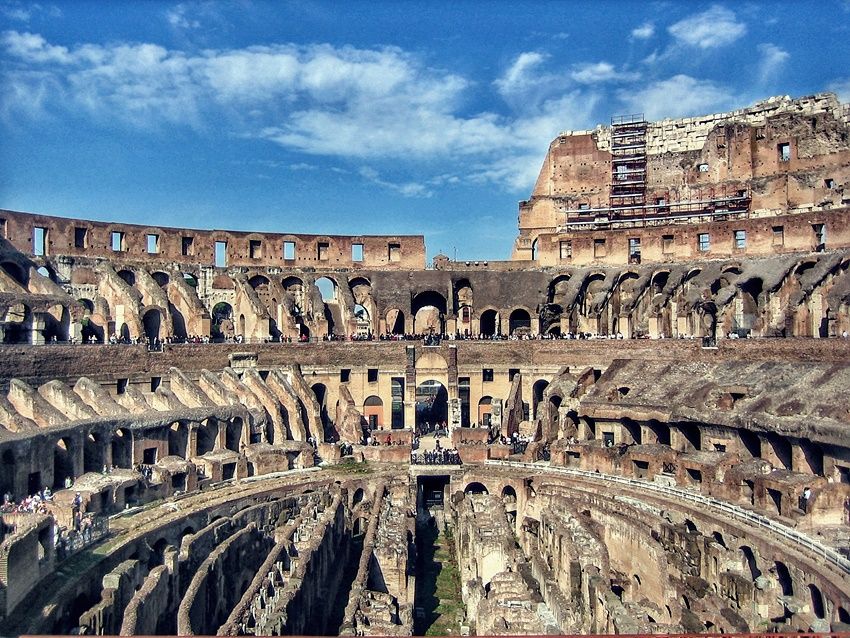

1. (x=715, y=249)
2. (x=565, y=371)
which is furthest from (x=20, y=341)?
(x=715, y=249)

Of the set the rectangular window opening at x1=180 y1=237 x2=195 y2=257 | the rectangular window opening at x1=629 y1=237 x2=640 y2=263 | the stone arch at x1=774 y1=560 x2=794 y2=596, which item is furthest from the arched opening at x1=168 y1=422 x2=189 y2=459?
the rectangular window opening at x1=629 y1=237 x2=640 y2=263

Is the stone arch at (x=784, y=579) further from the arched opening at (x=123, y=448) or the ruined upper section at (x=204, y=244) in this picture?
the ruined upper section at (x=204, y=244)

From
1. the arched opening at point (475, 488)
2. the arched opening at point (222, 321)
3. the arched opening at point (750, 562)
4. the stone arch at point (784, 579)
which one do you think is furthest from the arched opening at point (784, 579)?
the arched opening at point (222, 321)

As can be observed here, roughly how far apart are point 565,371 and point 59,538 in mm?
28113

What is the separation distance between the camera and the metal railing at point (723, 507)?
21434mm

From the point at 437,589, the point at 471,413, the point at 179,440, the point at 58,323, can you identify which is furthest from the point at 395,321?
the point at 437,589

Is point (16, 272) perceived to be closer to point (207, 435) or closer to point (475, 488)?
point (207, 435)

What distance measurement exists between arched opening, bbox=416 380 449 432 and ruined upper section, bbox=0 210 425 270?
350 inches

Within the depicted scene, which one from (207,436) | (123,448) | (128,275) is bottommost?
(207,436)

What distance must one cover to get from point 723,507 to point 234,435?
21.5m

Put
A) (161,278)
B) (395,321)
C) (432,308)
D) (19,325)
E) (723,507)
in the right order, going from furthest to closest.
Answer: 1. (432,308)
2. (395,321)
3. (161,278)
4. (19,325)
5. (723,507)

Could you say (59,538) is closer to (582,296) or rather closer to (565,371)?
(565,371)

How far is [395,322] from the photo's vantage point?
51.2 m

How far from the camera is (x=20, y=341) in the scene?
1421 inches
